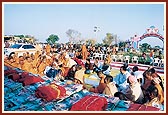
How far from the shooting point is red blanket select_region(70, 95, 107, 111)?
177 inches

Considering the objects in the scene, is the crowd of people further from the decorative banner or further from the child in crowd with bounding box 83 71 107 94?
the decorative banner

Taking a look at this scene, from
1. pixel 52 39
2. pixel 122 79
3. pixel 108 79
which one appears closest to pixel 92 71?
pixel 108 79

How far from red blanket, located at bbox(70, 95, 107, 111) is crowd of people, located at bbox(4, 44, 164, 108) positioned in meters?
0.10

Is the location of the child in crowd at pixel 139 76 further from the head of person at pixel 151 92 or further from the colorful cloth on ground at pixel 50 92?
the colorful cloth on ground at pixel 50 92

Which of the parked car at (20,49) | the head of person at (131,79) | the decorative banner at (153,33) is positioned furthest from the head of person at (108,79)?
the parked car at (20,49)

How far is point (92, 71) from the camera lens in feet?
15.0

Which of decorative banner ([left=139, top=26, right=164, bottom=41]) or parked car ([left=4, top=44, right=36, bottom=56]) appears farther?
parked car ([left=4, top=44, right=36, bottom=56])

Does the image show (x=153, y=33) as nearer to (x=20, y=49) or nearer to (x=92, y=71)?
(x=92, y=71)

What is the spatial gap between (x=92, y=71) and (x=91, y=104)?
1.32ft

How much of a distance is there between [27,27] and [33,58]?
1.27 feet

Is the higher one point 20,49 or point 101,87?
point 20,49

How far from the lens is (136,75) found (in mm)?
4504

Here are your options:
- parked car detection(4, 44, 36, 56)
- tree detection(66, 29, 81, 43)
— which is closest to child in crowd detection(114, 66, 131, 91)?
tree detection(66, 29, 81, 43)

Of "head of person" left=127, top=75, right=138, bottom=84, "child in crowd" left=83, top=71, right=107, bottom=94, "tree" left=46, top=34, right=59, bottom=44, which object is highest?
"tree" left=46, top=34, right=59, bottom=44
